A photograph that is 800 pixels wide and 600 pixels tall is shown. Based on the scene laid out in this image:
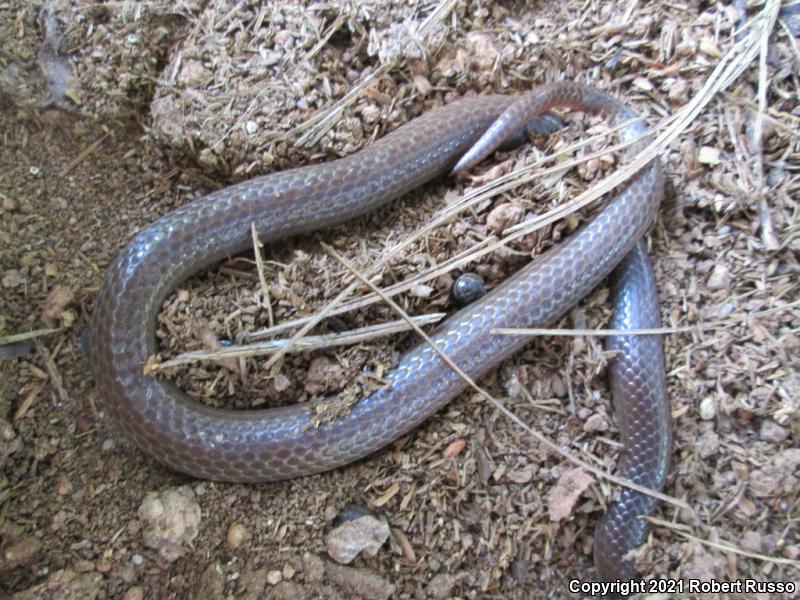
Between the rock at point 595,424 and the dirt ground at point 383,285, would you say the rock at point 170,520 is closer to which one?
the dirt ground at point 383,285

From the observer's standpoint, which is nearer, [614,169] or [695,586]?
[695,586]

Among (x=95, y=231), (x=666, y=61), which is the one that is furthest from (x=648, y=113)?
(x=95, y=231)

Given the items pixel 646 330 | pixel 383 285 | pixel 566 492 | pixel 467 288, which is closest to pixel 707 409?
pixel 646 330

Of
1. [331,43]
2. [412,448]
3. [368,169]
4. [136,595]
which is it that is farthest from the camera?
[331,43]

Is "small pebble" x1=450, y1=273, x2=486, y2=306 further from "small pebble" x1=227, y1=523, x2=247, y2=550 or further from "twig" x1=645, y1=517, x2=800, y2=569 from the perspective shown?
"small pebble" x1=227, y1=523, x2=247, y2=550

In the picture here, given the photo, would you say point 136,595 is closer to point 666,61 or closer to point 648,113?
point 648,113

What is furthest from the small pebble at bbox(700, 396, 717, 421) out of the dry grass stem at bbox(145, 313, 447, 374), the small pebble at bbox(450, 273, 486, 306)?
the dry grass stem at bbox(145, 313, 447, 374)

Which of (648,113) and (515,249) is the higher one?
(648,113)
